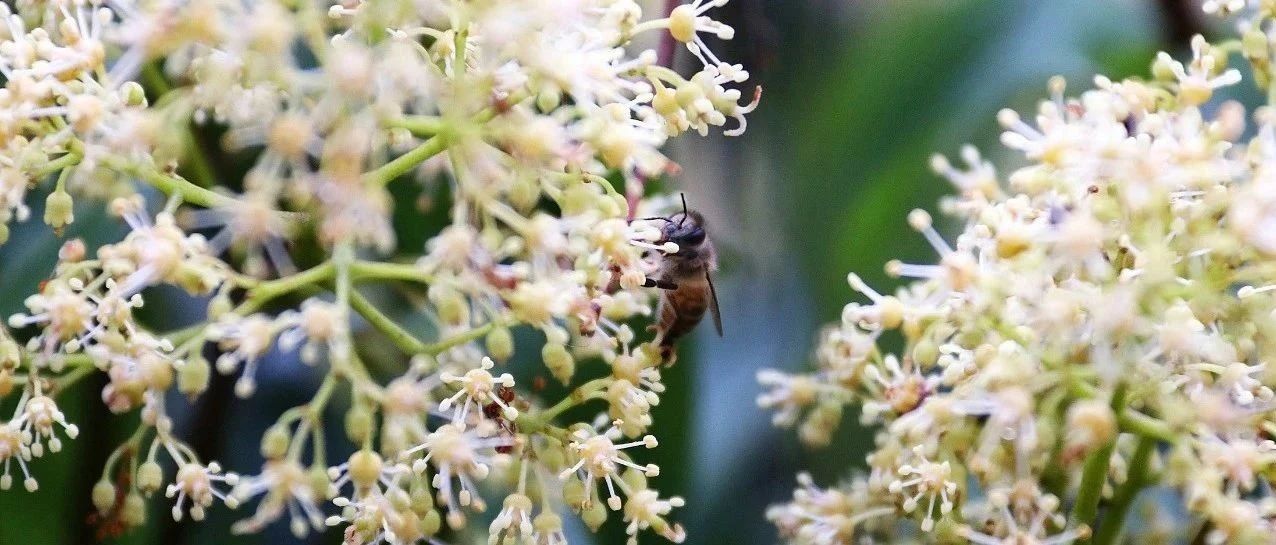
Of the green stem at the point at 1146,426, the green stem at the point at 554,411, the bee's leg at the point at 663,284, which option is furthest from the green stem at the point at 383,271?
the green stem at the point at 1146,426

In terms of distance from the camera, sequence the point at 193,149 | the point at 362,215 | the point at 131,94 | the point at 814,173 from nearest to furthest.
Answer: the point at 362,215, the point at 131,94, the point at 193,149, the point at 814,173

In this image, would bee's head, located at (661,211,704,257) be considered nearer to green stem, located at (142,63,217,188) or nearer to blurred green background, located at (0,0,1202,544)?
blurred green background, located at (0,0,1202,544)

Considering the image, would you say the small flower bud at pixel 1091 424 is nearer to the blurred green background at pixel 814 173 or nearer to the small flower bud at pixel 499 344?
the small flower bud at pixel 499 344

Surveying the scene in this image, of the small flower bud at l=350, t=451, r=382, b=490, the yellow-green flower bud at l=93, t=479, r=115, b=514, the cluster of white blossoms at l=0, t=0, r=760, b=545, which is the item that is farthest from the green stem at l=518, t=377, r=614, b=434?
the yellow-green flower bud at l=93, t=479, r=115, b=514

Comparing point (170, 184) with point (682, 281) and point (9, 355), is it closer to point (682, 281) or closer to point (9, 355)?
point (9, 355)

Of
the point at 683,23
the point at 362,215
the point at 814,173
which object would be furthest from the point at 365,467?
the point at 814,173

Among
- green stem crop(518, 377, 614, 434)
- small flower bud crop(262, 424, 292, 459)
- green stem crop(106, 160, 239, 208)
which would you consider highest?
green stem crop(106, 160, 239, 208)

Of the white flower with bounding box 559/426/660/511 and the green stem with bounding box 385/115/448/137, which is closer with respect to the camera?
the green stem with bounding box 385/115/448/137
